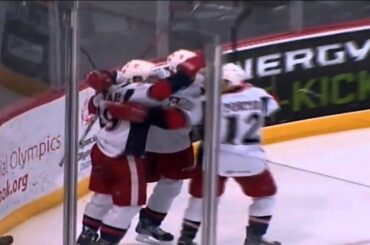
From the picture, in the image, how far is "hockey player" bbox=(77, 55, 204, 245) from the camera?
2.32 meters

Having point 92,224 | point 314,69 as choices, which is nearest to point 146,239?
point 92,224

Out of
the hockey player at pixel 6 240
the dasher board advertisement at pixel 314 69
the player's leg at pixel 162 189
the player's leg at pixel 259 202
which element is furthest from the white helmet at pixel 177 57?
the dasher board advertisement at pixel 314 69

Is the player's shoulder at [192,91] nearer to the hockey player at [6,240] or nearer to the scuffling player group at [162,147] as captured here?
the scuffling player group at [162,147]

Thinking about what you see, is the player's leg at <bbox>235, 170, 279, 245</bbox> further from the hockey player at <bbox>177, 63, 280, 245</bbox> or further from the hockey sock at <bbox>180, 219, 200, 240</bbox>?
the hockey sock at <bbox>180, 219, 200, 240</bbox>

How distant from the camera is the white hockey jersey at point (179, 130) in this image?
2.27m

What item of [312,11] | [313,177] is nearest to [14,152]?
[313,177]

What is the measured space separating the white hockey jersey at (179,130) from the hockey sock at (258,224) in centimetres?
24

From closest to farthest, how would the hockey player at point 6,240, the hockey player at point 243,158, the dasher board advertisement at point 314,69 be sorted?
the hockey player at point 243,158
the hockey player at point 6,240
the dasher board advertisement at point 314,69

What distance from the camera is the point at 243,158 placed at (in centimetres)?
244

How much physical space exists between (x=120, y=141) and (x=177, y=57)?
0.66ft

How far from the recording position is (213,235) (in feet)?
7.70

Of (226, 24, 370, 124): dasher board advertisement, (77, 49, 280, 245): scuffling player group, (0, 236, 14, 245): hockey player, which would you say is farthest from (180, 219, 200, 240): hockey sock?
(226, 24, 370, 124): dasher board advertisement

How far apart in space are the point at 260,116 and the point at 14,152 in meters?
0.60

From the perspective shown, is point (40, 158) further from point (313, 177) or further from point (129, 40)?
point (313, 177)
